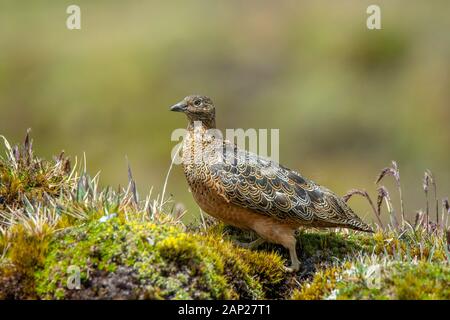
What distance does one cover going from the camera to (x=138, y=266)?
7.39 meters

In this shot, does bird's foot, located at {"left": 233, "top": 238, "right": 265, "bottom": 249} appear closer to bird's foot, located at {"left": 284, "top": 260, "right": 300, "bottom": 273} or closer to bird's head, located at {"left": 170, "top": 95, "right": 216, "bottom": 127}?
bird's foot, located at {"left": 284, "top": 260, "right": 300, "bottom": 273}

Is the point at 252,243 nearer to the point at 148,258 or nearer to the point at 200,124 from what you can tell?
the point at 200,124

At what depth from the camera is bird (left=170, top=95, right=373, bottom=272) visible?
9180 mm

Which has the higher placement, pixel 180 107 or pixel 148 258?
pixel 180 107

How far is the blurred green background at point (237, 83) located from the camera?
18.7 meters

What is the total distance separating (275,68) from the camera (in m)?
22.5

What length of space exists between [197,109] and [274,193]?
63.8 inches

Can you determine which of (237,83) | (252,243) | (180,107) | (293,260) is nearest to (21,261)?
(252,243)

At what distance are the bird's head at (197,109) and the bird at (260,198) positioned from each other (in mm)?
462

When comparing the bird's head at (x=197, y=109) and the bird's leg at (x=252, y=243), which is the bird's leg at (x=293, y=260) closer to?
the bird's leg at (x=252, y=243)

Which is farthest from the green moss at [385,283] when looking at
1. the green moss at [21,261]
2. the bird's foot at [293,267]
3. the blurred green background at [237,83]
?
the blurred green background at [237,83]

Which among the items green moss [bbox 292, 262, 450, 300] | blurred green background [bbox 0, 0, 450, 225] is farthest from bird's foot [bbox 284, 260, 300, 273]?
blurred green background [bbox 0, 0, 450, 225]

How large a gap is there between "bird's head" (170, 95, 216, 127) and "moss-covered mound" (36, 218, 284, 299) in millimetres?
2360
